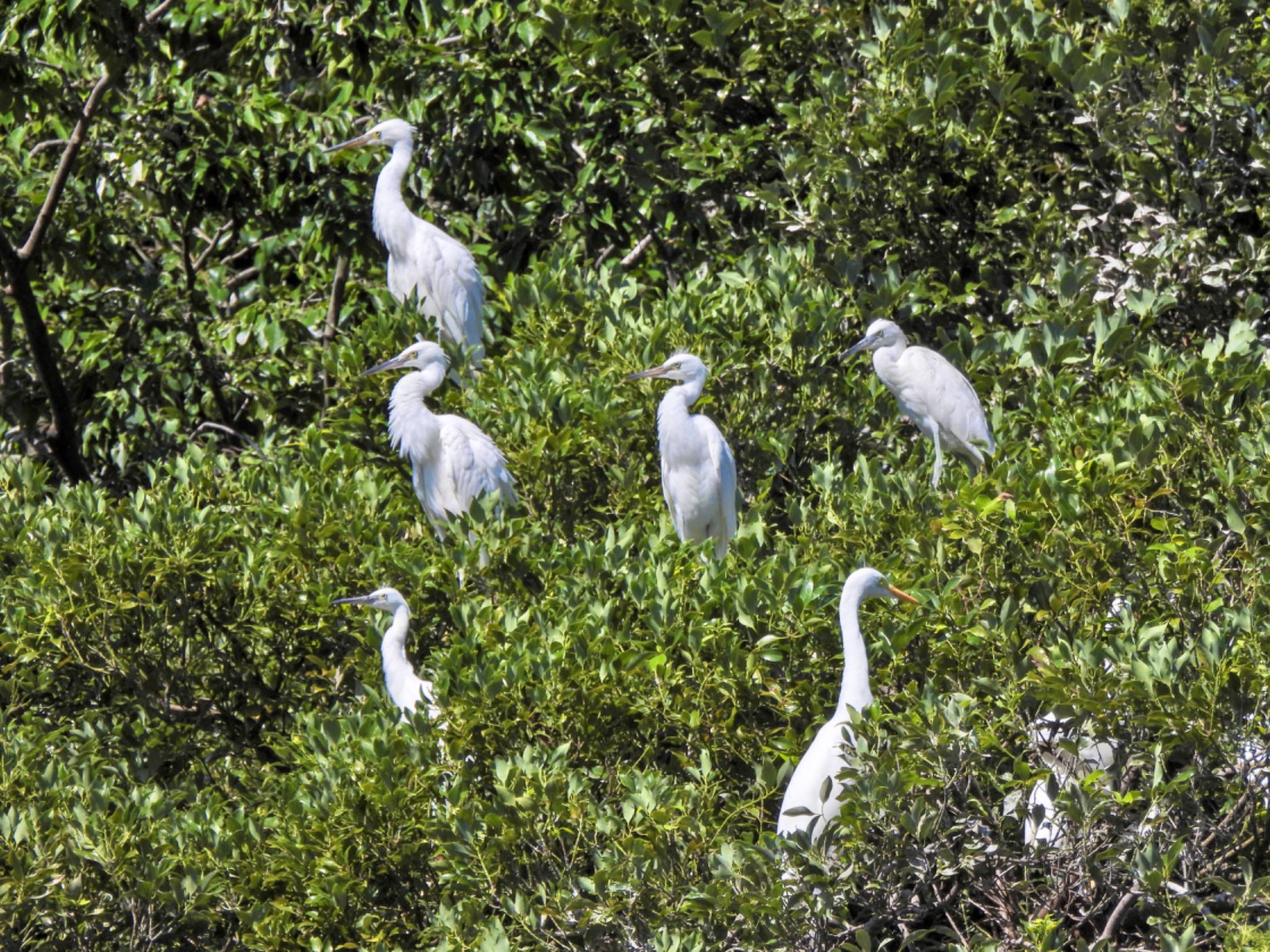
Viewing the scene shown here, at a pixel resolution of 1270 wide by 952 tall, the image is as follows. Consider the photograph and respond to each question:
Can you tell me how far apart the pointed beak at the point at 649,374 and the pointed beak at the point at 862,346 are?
2.44 feet

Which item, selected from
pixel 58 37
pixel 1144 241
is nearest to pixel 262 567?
pixel 58 37

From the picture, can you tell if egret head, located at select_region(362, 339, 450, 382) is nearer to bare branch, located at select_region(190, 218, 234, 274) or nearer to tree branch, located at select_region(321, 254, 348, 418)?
tree branch, located at select_region(321, 254, 348, 418)

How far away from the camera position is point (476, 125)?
8.27 metres

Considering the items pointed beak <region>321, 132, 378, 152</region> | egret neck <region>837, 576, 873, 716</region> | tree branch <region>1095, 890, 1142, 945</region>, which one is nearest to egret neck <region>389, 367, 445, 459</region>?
pointed beak <region>321, 132, 378, 152</region>

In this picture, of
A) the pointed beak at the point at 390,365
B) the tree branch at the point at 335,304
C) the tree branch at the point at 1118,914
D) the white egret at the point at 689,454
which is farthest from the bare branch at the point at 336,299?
the tree branch at the point at 1118,914

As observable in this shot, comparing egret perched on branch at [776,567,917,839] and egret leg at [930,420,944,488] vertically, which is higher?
egret perched on branch at [776,567,917,839]

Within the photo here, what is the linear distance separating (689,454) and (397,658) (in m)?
1.45

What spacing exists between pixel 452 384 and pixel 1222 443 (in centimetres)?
373

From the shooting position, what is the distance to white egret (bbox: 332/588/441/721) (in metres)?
5.31

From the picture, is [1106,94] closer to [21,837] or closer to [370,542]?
[370,542]

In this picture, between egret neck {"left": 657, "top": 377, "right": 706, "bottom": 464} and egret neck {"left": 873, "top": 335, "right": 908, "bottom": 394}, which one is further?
egret neck {"left": 873, "top": 335, "right": 908, "bottom": 394}

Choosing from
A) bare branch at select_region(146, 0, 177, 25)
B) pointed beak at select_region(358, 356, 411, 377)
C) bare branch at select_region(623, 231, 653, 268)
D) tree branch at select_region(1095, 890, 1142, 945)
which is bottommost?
bare branch at select_region(623, 231, 653, 268)

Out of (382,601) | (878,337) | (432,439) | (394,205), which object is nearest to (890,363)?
(878,337)

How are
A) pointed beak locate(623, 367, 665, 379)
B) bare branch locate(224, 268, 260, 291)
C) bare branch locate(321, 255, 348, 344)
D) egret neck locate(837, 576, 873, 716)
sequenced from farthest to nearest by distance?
bare branch locate(224, 268, 260, 291) < bare branch locate(321, 255, 348, 344) < pointed beak locate(623, 367, 665, 379) < egret neck locate(837, 576, 873, 716)
